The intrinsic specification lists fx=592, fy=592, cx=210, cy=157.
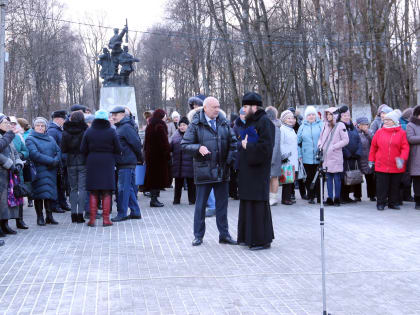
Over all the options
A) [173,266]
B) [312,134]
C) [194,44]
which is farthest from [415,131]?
[194,44]

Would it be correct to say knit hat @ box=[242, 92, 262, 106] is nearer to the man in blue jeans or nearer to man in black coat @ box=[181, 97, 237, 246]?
man in black coat @ box=[181, 97, 237, 246]

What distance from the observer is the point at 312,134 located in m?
12.5

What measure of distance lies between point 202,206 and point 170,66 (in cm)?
5627

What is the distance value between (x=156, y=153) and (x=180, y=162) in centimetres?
65

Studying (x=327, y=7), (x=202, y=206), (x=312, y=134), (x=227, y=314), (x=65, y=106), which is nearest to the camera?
(x=227, y=314)

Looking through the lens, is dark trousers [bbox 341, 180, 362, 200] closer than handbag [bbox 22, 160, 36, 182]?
No

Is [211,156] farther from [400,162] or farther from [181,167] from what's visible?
[400,162]

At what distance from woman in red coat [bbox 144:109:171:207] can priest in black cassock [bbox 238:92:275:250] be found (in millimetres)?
4638

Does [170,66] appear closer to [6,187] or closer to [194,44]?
[194,44]

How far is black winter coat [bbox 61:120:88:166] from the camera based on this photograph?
33.4 ft

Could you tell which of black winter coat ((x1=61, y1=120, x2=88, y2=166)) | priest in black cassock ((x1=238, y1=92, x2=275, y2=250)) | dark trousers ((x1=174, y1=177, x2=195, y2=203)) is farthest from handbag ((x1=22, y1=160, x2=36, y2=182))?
priest in black cassock ((x1=238, y1=92, x2=275, y2=250))

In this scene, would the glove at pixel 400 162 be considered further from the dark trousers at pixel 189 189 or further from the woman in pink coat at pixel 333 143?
the dark trousers at pixel 189 189

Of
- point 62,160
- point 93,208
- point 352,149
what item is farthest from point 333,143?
point 62,160

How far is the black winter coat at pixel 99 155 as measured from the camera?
9.76 meters
